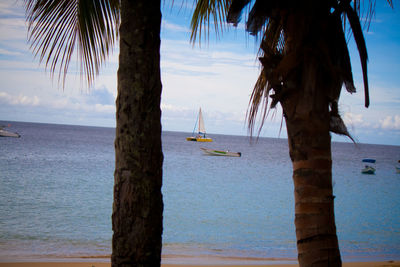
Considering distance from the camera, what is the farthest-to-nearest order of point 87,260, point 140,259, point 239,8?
point 87,260, point 239,8, point 140,259

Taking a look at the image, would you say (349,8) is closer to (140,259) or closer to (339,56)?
(339,56)

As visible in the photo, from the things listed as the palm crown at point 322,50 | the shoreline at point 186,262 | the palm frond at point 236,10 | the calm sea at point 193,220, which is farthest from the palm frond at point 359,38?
the shoreline at point 186,262

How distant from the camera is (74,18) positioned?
3381mm

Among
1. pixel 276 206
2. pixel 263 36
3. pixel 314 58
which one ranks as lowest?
pixel 276 206

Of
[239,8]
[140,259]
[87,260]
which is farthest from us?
[87,260]

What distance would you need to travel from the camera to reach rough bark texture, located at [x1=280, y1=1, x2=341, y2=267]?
237 cm

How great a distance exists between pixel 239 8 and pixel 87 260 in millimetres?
7717

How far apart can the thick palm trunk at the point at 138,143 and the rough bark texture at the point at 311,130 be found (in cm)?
97

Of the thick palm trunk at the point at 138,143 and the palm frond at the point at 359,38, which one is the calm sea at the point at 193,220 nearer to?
the palm frond at the point at 359,38

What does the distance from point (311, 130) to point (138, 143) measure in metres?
1.21

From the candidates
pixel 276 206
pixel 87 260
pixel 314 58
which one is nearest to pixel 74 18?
pixel 314 58

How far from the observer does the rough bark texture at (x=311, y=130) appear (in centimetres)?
237

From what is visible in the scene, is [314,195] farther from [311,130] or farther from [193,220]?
[193,220]

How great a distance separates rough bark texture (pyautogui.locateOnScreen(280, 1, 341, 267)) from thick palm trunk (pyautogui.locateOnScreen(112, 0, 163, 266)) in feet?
3.19
